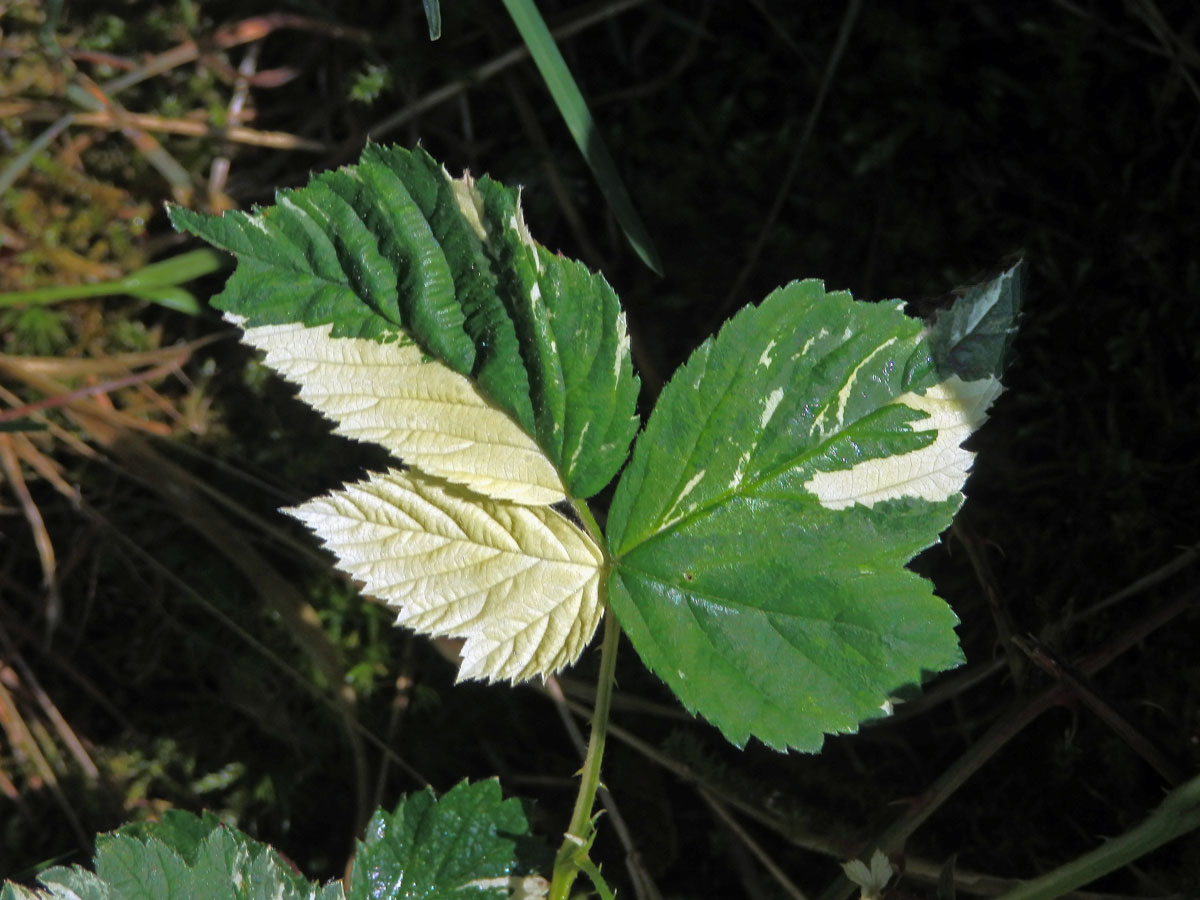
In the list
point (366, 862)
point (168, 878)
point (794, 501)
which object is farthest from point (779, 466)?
point (168, 878)

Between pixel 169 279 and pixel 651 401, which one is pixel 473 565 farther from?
pixel 169 279

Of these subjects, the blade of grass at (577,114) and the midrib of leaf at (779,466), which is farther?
the blade of grass at (577,114)

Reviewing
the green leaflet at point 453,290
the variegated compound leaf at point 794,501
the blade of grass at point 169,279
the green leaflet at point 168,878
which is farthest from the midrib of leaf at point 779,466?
the blade of grass at point 169,279

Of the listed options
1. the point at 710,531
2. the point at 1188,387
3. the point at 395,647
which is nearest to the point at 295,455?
the point at 395,647

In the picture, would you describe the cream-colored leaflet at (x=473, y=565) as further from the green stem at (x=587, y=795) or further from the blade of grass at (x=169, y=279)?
the blade of grass at (x=169, y=279)

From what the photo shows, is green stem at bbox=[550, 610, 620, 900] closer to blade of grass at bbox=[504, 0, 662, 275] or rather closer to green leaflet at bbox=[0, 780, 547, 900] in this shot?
green leaflet at bbox=[0, 780, 547, 900]

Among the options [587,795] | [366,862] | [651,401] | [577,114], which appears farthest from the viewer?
[651,401]
